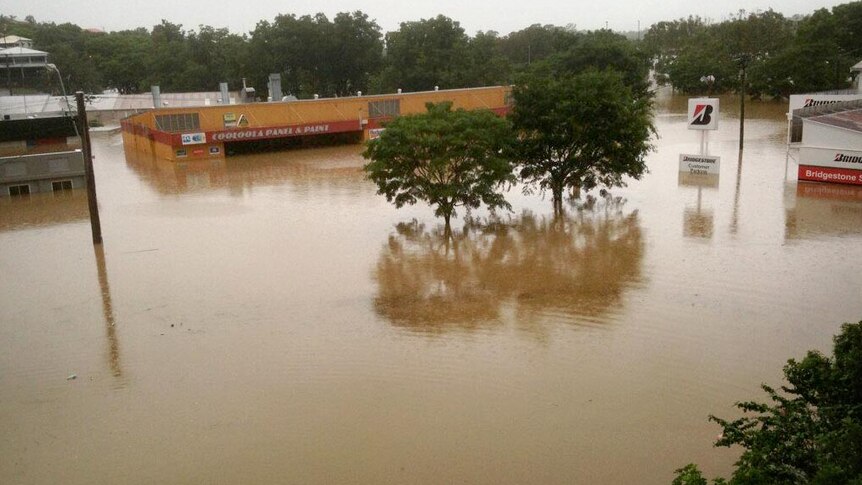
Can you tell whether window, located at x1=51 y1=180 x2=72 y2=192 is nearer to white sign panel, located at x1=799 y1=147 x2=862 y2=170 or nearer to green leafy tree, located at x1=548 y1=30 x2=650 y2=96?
white sign panel, located at x1=799 y1=147 x2=862 y2=170

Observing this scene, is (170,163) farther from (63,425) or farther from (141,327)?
(63,425)

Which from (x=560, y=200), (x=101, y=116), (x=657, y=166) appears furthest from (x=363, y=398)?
(x=101, y=116)

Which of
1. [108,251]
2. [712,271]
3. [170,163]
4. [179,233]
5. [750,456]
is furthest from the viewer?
[170,163]

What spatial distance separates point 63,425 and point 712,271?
15.0 m

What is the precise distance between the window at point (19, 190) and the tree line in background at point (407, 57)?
1569 inches

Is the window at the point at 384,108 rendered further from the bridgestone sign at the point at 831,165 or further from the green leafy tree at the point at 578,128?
the bridgestone sign at the point at 831,165

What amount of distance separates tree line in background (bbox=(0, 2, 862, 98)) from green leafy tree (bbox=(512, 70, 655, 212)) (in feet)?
111

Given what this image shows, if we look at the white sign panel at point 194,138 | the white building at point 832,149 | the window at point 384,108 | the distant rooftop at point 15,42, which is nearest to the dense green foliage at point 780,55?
the window at point 384,108

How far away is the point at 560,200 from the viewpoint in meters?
27.3

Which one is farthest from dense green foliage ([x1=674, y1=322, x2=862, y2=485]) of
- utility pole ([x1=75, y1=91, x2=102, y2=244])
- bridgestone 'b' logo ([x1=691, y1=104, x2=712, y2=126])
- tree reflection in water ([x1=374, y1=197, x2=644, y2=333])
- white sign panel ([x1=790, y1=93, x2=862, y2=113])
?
white sign panel ([x1=790, y1=93, x2=862, y2=113])

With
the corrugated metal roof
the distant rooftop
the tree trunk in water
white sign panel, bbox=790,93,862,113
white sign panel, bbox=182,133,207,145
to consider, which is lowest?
the tree trunk in water

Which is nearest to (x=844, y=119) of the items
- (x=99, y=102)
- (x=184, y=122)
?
(x=184, y=122)

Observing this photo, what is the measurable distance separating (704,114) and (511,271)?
733 inches

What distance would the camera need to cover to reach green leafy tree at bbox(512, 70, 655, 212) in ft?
83.3
